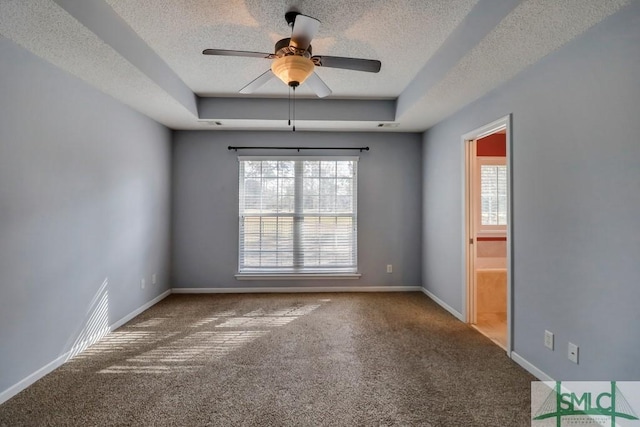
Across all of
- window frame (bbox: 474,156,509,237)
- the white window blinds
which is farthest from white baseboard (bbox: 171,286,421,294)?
the white window blinds

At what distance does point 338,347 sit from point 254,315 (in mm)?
1279

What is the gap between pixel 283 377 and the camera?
2.31 metres

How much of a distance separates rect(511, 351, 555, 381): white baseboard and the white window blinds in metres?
2.24

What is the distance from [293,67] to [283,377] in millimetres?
2278

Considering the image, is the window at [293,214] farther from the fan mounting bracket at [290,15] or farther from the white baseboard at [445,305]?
the fan mounting bracket at [290,15]

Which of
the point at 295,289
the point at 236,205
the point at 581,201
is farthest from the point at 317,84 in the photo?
Answer: the point at 295,289

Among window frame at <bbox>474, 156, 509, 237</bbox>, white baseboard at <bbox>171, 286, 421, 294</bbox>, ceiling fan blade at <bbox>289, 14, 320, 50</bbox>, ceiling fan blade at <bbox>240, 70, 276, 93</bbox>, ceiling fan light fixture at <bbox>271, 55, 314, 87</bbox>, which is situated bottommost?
white baseboard at <bbox>171, 286, 421, 294</bbox>

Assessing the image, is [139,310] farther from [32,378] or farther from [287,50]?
[287,50]

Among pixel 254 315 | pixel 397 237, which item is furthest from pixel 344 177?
pixel 254 315

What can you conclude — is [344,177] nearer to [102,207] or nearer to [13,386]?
[102,207]

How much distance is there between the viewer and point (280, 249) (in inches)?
182

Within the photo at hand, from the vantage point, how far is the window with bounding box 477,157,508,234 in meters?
4.36

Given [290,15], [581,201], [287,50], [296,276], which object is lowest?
[296,276]

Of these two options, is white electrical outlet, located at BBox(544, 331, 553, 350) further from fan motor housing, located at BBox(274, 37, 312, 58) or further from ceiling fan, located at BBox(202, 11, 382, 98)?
fan motor housing, located at BBox(274, 37, 312, 58)
